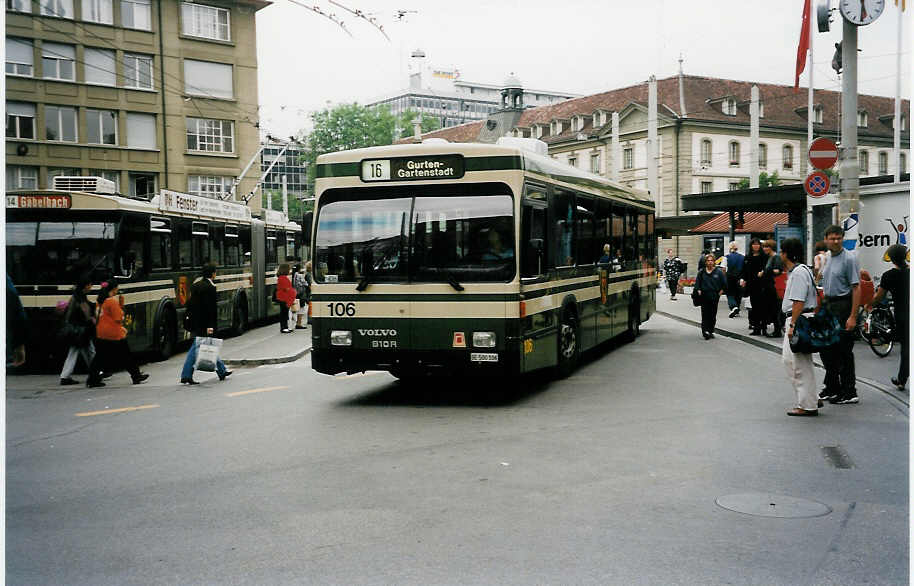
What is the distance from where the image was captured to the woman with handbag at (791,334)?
9.17m

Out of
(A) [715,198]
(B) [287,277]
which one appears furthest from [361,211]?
(A) [715,198]

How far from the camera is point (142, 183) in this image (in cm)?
4406

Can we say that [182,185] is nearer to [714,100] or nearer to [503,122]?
[714,100]

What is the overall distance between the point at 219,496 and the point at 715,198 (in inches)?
869

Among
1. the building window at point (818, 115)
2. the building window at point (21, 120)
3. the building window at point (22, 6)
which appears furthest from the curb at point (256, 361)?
the building window at point (818, 115)

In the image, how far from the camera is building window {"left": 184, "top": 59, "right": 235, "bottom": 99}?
45.2 metres

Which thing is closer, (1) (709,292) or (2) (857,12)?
(2) (857,12)

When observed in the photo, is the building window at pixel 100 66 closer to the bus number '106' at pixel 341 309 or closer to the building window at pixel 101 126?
the building window at pixel 101 126

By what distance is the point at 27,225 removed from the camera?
14.6 meters

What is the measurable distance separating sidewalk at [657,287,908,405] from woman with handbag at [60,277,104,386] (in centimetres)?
1055

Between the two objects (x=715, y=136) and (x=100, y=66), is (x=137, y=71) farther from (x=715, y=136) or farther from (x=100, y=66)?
(x=715, y=136)

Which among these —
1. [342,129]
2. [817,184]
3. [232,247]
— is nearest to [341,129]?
[342,129]

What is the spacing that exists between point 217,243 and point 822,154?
1246 centimetres

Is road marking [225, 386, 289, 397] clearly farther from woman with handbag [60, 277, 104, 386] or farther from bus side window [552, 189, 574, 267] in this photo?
bus side window [552, 189, 574, 267]
